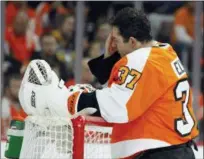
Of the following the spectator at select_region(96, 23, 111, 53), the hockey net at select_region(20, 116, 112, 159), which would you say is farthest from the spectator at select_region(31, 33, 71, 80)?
the hockey net at select_region(20, 116, 112, 159)

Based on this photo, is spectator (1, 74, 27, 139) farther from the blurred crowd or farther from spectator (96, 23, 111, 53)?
spectator (96, 23, 111, 53)

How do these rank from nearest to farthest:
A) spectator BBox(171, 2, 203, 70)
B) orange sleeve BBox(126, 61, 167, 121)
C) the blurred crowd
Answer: orange sleeve BBox(126, 61, 167, 121) → the blurred crowd → spectator BBox(171, 2, 203, 70)

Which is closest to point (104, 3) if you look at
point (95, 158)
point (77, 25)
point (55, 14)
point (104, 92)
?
point (55, 14)

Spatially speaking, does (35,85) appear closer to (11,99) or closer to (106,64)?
(106,64)

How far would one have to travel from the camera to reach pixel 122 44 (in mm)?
2838

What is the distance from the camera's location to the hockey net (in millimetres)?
2762

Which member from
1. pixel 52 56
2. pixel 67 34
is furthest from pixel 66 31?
pixel 52 56

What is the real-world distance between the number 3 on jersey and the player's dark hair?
216mm

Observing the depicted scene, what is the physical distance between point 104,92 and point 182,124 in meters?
0.32

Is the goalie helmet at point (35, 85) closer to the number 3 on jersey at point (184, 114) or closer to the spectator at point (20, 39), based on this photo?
the number 3 on jersey at point (184, 114)

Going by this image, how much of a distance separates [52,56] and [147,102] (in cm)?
343

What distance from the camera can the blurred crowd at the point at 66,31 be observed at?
241 inches

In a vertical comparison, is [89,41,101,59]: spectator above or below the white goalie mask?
below

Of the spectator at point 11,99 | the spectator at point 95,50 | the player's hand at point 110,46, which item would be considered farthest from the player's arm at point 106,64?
the spectator at point 95,50
